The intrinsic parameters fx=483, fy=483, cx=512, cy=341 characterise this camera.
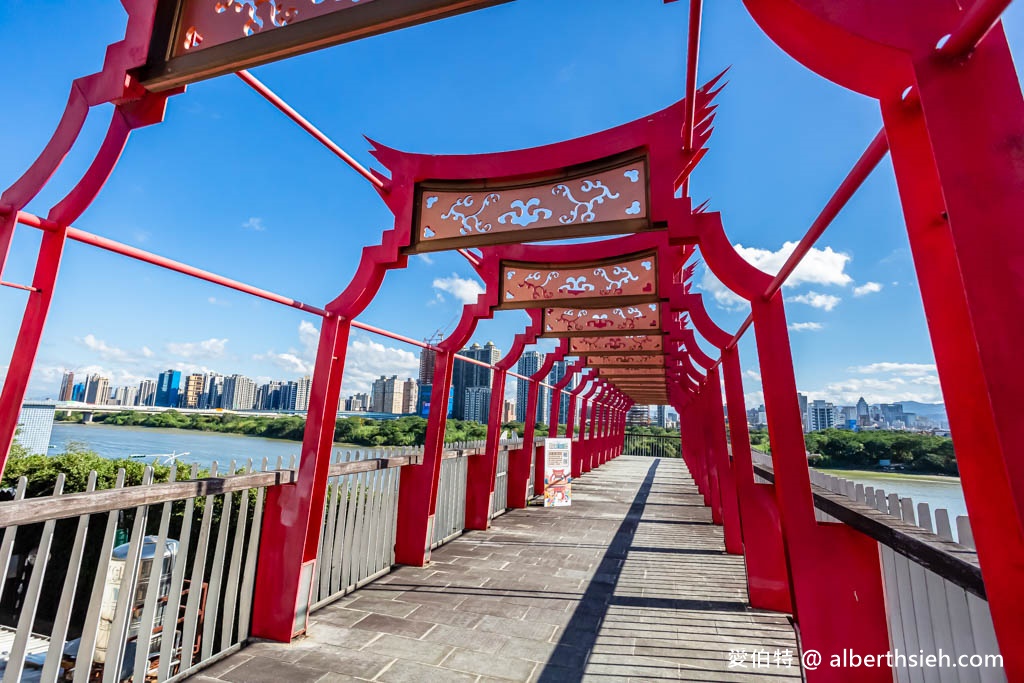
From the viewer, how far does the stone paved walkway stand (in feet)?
10.3

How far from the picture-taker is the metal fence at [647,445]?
31.6 meters

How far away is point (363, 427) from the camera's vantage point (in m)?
19.3

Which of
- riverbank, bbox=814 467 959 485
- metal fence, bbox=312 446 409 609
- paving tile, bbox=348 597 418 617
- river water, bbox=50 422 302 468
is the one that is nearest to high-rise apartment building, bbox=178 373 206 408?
river water, bbox=50 422 302 468

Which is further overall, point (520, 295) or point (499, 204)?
point (520, 295)

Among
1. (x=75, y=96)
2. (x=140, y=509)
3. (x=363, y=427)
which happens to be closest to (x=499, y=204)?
(x=75, y=96)

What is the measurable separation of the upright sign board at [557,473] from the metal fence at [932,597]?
22.2ft

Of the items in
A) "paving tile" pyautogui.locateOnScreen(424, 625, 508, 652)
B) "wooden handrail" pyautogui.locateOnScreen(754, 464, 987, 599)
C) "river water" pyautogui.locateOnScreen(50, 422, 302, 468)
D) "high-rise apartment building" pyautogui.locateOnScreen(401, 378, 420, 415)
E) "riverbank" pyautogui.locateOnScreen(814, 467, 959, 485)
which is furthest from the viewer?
"high-rise apartment building" pyautogui.locateOnScreen(401, 378, 420, 415)

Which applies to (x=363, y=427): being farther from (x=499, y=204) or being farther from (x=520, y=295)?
(x=499, y=204)

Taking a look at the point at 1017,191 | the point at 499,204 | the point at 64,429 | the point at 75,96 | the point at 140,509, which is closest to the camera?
the point at 1017,191

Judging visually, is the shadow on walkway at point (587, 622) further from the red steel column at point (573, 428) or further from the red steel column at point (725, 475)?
the red steel column at point (573, 428)

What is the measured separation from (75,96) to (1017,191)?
9.83ft

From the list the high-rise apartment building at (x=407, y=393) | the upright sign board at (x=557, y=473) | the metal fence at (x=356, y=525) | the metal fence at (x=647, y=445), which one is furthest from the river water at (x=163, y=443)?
the metal fence at (x=647, y=445)

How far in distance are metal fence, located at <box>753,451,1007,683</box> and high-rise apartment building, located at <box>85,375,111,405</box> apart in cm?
3553

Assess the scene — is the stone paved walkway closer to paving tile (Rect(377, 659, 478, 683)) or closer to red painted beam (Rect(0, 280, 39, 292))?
paving tile (Rect(377, 659, 478, 683))
